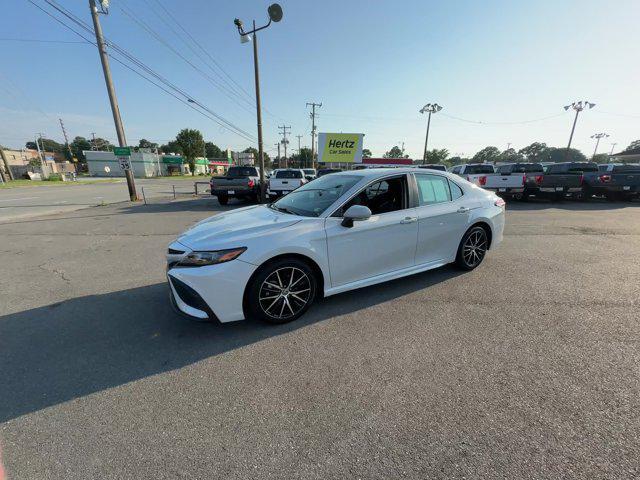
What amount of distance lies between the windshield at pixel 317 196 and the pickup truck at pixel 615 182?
14.6 meters

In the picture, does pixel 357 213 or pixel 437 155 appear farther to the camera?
pixel 437 155

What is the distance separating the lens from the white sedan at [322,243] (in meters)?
2.88

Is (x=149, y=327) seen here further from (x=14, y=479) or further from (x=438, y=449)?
(x=438, y=449)

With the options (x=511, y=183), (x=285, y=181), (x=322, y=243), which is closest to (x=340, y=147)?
(x=285, y=181)

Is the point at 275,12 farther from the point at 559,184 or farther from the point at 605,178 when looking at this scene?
the point at 605,178

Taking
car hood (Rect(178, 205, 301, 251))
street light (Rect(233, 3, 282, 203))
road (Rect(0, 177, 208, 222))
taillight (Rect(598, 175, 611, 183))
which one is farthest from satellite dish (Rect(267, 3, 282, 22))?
taillight (Rect(598, 175, 611, 183))

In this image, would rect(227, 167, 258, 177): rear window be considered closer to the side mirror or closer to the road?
the road

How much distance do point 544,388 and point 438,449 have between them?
1113 mm

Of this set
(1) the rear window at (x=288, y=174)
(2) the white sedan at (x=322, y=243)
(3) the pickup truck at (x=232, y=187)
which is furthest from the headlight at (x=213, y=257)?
(1) the rear window at (x=288, y=174)

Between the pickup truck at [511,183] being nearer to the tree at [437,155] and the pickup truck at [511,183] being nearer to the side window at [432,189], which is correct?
the side window at [432,189]

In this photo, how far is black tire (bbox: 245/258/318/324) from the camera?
3.01 metres

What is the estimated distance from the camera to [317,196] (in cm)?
389

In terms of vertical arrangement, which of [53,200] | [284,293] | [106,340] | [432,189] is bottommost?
[53,200]

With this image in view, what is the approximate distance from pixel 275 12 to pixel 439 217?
11.5m
